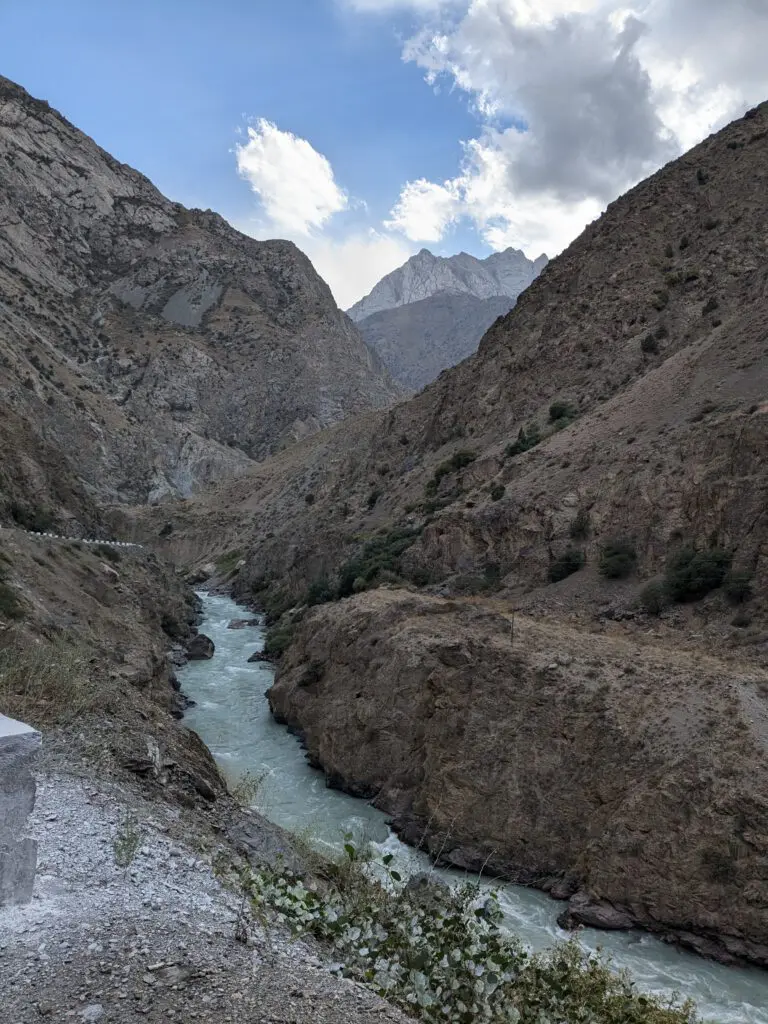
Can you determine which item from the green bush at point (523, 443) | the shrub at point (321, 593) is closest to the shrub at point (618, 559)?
the green bush at point (523, 443)

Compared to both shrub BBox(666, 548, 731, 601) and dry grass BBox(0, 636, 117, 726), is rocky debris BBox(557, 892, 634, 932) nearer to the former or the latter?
shrub BBox(666, 548, 731, 601)

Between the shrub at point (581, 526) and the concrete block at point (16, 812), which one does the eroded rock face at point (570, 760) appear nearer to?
the shrub at point (581, 526)

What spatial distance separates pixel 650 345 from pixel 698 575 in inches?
742

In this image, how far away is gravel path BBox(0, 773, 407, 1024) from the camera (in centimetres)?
399

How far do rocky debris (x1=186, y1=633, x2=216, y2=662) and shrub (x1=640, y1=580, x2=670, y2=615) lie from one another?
19.1 metres

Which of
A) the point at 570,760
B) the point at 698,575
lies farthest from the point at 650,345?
the point at 570,760

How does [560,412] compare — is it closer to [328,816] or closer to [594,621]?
[594,621]

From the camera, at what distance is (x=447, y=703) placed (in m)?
16.3

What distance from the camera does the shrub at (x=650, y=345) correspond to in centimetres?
3281

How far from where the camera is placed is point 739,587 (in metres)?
16.2

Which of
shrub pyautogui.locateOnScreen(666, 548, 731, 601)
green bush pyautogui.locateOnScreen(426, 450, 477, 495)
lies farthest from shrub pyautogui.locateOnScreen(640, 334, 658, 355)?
shrub pyautogui.locateOnScreen(666, 548, 731, 601)

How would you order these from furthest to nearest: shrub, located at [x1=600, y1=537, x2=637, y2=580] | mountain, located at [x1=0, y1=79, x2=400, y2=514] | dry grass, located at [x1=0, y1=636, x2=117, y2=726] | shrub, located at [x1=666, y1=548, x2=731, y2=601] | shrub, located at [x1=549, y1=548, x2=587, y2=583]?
mountain, located at [x1=0, y1=79, x2=400, y2=514] < shrub, located at [x1=549, y1=548, x2=587, y2=583] < shrub, located at [x1=600, y1=537, x2=637, y2=580] < shrub, located at [x1=666, y1=548, x2=731, y2=601] < dry grass, located at [x1=0, y1=636, x2=117, y2=726]

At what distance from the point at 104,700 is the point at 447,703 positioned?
8560mm

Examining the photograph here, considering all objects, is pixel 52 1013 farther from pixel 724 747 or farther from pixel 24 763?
pixel 724 747
